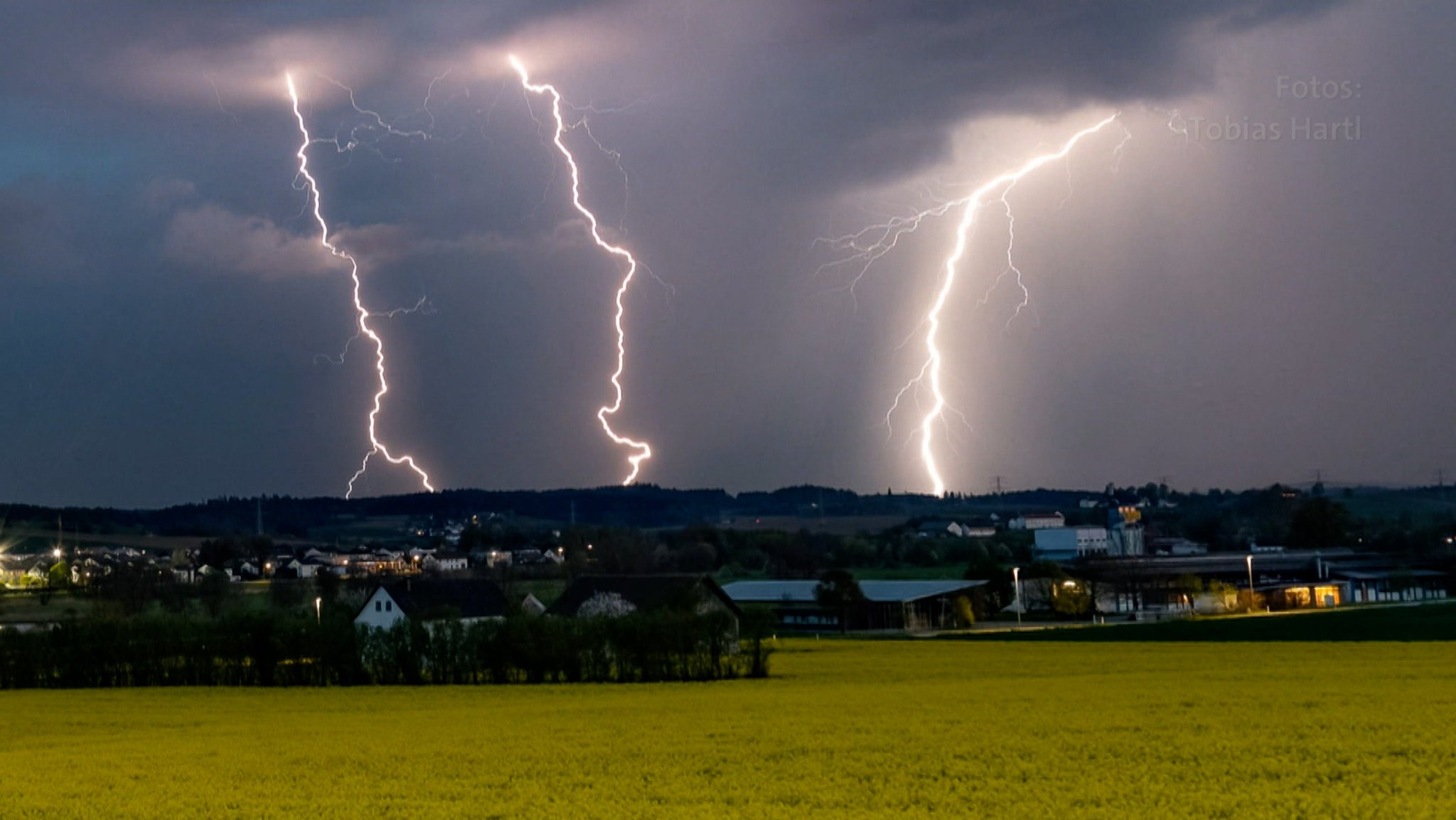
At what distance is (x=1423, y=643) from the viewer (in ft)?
172

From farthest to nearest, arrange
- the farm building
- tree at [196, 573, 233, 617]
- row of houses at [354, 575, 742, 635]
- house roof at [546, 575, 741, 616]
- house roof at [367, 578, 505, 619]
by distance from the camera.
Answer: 1. the farm building
2. tree at [196, 573, 233, 617]
3. house roof at [367, 578, 505, 619]
4. house roof at [546, 575, 741, 616]
5. row of houses at [354, 575, 742, 635]

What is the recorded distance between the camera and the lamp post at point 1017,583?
92.1 m

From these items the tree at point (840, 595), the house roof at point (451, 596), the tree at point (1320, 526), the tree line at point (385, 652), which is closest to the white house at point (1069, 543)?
the tree at point (1320, 526)

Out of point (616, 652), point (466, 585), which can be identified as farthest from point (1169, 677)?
point (466, 585)

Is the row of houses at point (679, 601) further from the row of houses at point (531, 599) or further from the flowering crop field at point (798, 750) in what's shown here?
the flowering crop field at point (798, 750)

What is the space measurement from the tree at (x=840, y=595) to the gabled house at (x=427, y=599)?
25156 millimetres

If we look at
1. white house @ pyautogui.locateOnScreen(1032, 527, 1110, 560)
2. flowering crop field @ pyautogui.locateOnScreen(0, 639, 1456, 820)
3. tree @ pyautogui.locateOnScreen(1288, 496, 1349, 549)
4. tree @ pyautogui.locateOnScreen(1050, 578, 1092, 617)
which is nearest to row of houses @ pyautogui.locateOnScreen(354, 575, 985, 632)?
tree @ pyautogui.locateOnScreen(1050, 578, 1092, 617)

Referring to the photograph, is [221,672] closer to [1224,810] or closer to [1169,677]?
[1169,677]

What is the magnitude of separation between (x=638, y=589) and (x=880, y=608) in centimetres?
2736

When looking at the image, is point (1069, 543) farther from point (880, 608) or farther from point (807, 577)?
point (880, 608)

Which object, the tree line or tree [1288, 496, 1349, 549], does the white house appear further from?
the tree line

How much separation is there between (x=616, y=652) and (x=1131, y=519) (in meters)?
133

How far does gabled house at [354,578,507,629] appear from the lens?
74000mm

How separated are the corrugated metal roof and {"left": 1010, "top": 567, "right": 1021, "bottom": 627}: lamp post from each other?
A: 2507 mm
